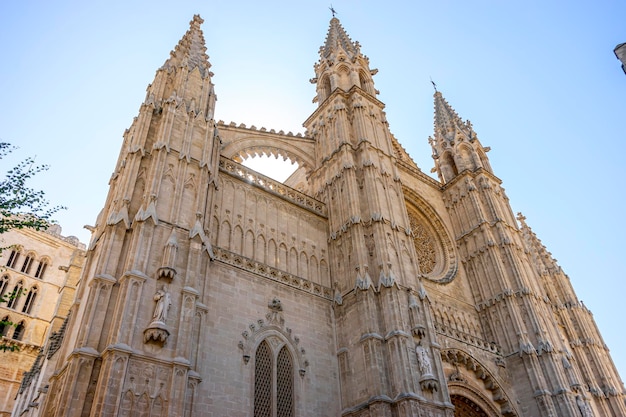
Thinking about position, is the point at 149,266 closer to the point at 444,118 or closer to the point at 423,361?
the point at 423,361

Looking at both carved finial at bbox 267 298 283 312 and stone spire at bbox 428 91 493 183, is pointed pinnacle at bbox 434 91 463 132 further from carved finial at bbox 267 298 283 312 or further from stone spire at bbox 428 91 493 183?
carved finial at bbox 267 298 283 312

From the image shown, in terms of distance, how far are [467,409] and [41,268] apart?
29192mm

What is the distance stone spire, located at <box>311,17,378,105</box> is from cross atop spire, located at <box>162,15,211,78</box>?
7125mm

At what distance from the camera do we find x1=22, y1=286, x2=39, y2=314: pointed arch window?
3238 cm

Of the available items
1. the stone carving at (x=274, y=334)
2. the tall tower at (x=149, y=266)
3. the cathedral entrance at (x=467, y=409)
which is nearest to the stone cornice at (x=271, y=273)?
the stone carving at (x=274, y=334)

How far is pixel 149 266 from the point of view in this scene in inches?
521

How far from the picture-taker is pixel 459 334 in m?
20.8

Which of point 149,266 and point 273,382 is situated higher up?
point 149,266

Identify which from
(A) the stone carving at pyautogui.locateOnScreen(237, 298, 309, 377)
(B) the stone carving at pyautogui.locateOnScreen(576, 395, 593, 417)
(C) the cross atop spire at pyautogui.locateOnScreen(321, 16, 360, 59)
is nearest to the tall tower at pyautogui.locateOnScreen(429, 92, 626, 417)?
(B) the stone carving at pyautogui.locateOnScreen(576, 395, 593, 417)

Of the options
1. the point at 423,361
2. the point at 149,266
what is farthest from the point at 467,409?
the point at 149,266

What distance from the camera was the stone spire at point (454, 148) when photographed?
30625mm

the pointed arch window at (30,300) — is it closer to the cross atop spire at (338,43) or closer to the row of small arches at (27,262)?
the row of small arches at (27,262)

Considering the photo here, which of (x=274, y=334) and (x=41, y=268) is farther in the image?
(x=41, y=268)

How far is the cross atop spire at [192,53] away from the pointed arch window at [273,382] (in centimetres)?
1141
